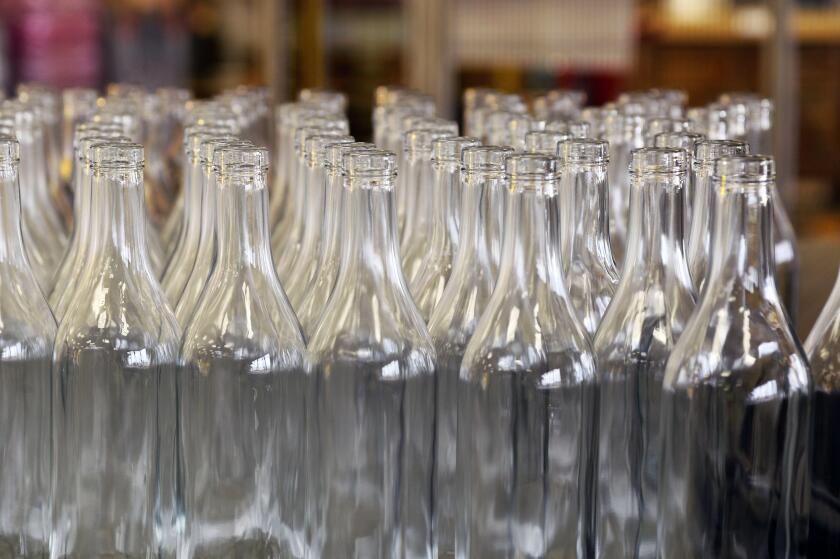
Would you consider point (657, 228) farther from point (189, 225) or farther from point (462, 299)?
point (189, 225)

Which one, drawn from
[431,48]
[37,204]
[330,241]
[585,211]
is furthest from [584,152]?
[431,48]

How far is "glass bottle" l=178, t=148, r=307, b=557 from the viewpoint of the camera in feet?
2.64

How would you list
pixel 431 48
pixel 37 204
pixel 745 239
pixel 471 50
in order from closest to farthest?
1. pixel 745 239
2. pixel 37 204
3. pixel 431 48
4. pixel 471 50

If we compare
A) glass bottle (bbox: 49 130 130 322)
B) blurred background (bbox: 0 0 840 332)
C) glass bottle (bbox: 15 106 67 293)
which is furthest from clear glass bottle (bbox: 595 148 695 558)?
blurred background (bbox: 0 0 840 332)

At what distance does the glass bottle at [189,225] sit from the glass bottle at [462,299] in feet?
0.62

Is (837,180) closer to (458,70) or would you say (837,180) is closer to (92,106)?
(458,70)

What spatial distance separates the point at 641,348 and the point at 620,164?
0.29m

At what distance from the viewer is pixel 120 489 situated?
2.71 ft

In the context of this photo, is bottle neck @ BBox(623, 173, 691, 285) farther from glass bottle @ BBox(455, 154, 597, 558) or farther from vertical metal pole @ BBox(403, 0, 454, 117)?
vertical metal pole @ BBox(403, 0, 454, 117)

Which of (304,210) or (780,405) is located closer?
(780,405)

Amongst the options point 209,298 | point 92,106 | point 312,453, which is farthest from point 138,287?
point 92,106

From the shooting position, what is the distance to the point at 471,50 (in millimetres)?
4512

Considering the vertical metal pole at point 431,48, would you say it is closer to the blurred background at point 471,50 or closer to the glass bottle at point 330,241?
the blurred background at point 471,50

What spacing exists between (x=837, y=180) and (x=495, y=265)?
151 inches
